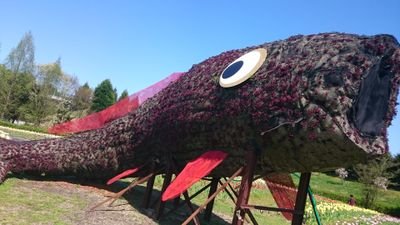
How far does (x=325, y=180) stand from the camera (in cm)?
3722

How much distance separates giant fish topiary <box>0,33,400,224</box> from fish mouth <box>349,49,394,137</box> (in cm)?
1

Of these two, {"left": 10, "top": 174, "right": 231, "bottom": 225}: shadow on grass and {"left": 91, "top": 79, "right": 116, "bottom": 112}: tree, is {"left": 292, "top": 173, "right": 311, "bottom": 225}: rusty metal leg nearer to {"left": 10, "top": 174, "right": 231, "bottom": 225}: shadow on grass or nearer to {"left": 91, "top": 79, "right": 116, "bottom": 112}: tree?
{"left": 10, "top": 174, "right": 231, "bottom": 225}: shadow on grass

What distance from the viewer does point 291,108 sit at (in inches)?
224

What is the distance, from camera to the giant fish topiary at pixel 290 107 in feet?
17.4

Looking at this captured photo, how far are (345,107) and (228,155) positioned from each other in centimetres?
211

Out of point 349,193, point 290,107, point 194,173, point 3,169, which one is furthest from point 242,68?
point 349,193

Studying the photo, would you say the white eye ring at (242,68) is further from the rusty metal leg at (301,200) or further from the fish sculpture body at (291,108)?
the rusty metal leg at (301,200)

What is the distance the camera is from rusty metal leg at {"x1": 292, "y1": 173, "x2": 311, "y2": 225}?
6613mm

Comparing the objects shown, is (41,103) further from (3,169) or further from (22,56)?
(3,169)

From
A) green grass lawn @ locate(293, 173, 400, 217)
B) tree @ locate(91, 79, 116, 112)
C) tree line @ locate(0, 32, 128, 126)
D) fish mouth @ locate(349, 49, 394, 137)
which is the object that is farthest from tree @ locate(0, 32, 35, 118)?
fish mouth @ locate(349, 49, 394, 137)

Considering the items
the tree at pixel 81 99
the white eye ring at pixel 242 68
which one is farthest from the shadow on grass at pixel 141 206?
the tree at pixel 81 99

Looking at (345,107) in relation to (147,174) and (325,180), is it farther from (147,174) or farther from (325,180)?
(325,180)

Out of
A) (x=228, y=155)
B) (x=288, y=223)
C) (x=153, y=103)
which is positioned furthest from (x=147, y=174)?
(x=288, y=223)

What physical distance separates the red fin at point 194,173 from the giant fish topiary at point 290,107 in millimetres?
241
